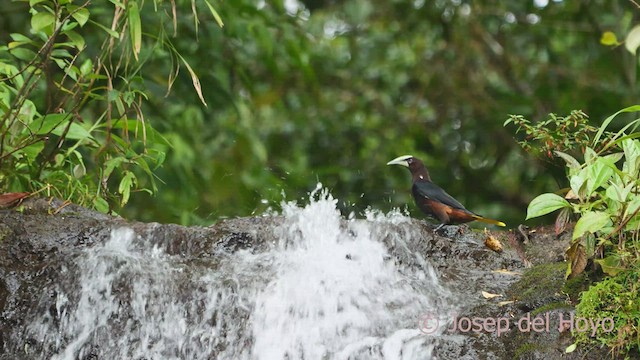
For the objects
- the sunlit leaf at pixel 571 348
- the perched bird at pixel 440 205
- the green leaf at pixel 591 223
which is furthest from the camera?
the perched bird at pixel 440 205

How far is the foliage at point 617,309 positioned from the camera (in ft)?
9.27

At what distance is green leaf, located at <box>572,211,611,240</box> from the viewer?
2.77 meters

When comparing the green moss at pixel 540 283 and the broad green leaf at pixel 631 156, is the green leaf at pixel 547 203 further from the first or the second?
the green moss at pixel 540 283

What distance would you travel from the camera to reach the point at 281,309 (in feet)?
11.0

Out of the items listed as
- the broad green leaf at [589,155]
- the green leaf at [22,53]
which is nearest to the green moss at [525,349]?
the broad green leaf at [589,155]

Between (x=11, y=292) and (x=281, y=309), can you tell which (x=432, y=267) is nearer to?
(x=281, y=309)

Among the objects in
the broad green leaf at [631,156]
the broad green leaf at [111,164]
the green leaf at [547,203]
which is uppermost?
the broad green leaf at [111,164]

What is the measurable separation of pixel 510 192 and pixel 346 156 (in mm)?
A: 1393

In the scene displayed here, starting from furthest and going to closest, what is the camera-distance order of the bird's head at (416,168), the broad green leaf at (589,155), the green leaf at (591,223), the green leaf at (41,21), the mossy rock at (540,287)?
the bird's head at (416,168) → the green leaf at (41,21) → the mossy rock at (540,287) → the broad green leaf at (589,155) → the green leaf at (591,223)

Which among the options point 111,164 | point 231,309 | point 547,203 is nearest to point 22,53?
point 111,164

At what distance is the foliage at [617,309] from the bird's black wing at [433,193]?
4.23ft

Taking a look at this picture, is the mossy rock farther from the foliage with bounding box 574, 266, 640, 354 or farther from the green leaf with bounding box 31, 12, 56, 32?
the green leaf with bounding box 31, 12, 56, 32

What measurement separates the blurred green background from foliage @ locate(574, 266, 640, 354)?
3111 mm

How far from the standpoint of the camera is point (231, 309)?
10.9 feet
